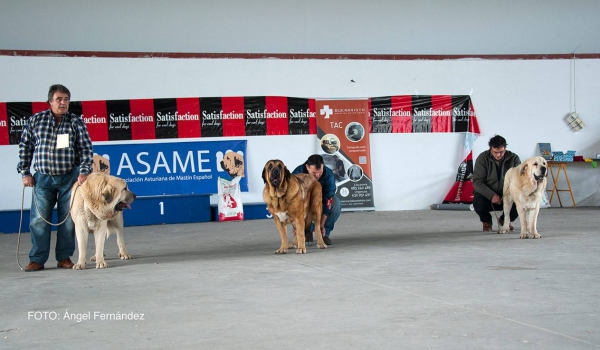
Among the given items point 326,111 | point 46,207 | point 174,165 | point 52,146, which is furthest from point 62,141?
point 326,111

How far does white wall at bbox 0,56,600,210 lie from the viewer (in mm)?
12023

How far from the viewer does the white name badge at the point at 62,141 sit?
5883mm

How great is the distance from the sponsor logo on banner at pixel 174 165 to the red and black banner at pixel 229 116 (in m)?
0.22

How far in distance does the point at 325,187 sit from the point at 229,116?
5373 mm

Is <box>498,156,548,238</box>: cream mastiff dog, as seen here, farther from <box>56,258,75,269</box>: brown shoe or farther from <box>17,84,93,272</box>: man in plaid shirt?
<box>56,258,75,269</box>: brown shoe

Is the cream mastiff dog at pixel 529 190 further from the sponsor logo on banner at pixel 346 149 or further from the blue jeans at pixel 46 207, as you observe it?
the sponsor logo on banner at pixel 346 149

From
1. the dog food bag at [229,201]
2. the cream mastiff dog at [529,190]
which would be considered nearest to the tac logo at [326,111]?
the dog food bag at [229,201]

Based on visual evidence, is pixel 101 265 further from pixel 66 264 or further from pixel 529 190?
pixel 529 190

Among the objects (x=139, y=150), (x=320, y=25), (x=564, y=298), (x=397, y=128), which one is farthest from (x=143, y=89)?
(x=564, y=298)

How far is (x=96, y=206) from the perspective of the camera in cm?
582

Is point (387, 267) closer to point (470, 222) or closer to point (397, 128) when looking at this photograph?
point (470, 222)

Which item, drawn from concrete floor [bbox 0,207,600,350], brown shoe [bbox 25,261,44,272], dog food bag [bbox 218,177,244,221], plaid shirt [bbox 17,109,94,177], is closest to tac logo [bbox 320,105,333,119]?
dog food bag [bbox 218,177,244,221]

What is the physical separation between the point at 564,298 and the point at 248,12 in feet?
32.1

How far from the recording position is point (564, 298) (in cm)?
404
